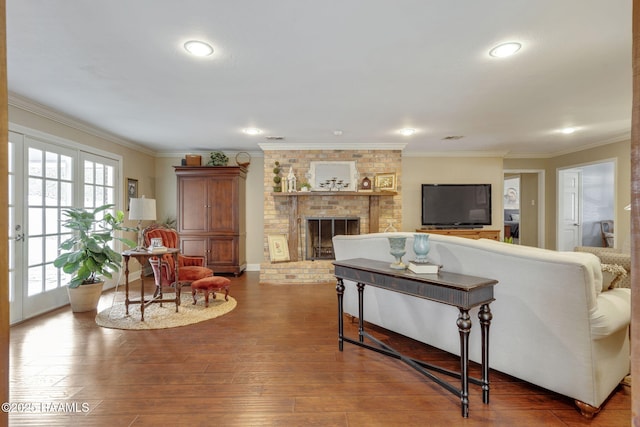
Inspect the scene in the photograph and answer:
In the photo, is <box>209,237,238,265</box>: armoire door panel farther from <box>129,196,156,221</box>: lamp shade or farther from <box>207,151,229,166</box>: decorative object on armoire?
<box>129,196,156,221</box>: lamp shade

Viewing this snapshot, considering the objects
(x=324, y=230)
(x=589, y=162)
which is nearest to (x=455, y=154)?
(x=589, y=162)

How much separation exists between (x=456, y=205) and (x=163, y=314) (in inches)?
208

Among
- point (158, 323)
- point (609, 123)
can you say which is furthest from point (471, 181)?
point (158, 323)

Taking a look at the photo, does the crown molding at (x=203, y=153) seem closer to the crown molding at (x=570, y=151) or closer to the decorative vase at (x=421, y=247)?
the decorative vase at (x=421, y=247)

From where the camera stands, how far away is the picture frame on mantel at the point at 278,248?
17.0 feet

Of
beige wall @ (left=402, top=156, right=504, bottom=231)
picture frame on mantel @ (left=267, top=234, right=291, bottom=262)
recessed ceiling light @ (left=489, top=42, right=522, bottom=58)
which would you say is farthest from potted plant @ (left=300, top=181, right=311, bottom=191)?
recessed ceiling light @ (left=489, top=42, right=522, bottom=58)

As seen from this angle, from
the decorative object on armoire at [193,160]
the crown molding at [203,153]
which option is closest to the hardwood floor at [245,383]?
the decorative object on armoire at [193,160]

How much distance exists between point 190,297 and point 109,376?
1.90 m

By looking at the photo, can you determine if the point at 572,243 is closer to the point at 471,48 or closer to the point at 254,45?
the point at 471,48

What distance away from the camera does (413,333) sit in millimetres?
2459

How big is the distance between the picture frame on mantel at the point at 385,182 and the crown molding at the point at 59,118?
13.8 ft

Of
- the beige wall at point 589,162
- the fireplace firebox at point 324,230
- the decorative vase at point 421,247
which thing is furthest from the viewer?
the fireplace firebox at point 324,230

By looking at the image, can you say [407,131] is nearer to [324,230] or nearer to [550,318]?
[324,230]

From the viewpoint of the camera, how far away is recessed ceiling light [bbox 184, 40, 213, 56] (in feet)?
6.72
